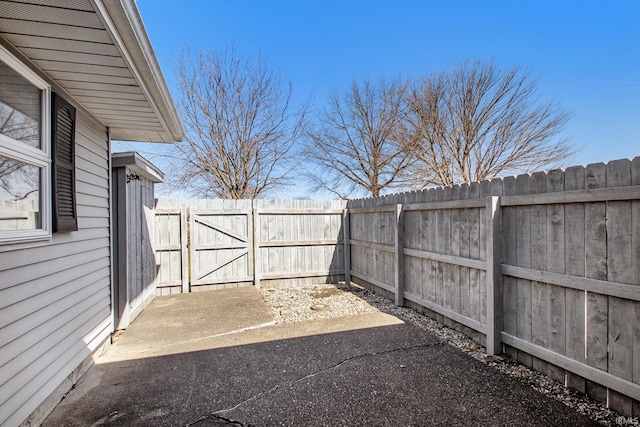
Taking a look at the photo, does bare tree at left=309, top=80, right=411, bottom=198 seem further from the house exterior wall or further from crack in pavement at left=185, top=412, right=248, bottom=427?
crack in pavement at left=185, top=412, right=248, bottom=427

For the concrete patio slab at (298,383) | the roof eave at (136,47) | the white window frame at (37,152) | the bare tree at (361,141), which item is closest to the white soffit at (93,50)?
the roof eave at (136,47)

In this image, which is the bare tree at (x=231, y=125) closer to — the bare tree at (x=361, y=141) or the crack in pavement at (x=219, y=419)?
the bare tree at (x=361, y=141)

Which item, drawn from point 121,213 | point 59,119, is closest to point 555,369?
point 59,119

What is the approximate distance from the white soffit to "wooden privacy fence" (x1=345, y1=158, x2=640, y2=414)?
128 inches

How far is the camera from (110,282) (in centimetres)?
374

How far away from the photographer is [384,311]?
4641mm

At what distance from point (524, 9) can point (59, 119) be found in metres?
9.70

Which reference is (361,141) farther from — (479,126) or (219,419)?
(219,419)

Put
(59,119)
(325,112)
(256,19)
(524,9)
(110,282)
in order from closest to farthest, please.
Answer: (59,119) < (110,282) < (524,9) < (256,19) < (325,112)

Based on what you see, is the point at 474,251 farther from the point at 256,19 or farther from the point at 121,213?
the point at 256,19

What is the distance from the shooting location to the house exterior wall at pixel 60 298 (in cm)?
193

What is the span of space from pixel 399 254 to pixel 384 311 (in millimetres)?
891

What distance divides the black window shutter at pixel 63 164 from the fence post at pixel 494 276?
3799 millimetres

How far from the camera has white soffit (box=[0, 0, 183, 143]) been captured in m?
1.67
